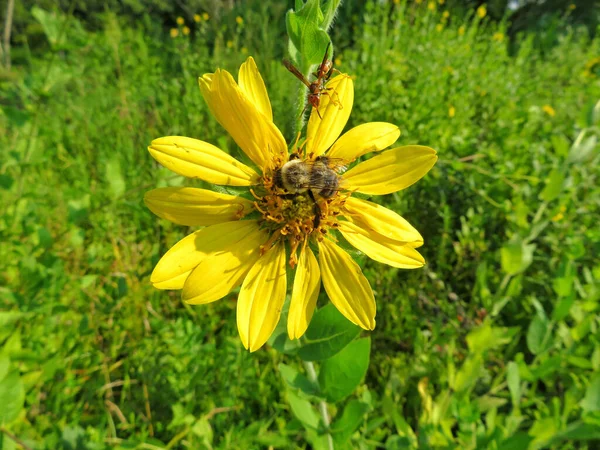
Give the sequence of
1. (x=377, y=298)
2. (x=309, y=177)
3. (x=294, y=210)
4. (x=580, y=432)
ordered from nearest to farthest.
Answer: (x=309, y=177)
(x=294, y=210)
(x=580, y=432)
(x=377, y=298)

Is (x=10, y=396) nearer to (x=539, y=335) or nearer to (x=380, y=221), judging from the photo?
(x=380, y=221)

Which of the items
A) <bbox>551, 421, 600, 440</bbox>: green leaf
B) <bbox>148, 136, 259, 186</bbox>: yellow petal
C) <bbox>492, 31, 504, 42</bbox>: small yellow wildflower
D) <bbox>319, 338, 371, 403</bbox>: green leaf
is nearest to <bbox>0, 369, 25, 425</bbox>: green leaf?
<bbox>148, 136, 259, 186</bbox>: yellow petal

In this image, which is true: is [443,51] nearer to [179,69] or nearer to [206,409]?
[179,69]

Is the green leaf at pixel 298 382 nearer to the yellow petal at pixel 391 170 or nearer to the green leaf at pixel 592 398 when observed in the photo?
the yellow petal at pixel 391 170

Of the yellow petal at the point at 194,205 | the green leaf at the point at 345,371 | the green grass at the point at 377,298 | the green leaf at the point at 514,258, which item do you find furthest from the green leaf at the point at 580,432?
the yellow petal at the point at 194,205

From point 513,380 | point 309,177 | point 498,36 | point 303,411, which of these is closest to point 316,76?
point 309,177
